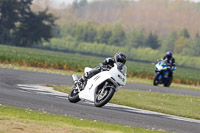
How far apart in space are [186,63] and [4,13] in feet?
170

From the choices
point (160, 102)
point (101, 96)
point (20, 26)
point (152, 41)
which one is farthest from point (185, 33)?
point (101, 96)

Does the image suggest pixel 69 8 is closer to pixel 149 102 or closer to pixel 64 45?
pixel 64 45

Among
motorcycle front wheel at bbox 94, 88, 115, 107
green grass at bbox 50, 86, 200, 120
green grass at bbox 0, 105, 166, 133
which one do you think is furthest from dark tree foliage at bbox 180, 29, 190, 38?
green grass at bbox 0, 105, 166, 133

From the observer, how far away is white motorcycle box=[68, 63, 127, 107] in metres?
14.1

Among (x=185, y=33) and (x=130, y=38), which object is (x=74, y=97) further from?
(x=185, y=33)

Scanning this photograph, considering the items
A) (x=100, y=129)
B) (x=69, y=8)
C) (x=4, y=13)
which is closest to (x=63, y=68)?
(x=100, y=129)

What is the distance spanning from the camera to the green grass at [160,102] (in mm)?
17359

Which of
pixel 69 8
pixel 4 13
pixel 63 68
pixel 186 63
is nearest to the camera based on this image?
pixel 63 68

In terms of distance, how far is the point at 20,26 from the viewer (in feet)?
312

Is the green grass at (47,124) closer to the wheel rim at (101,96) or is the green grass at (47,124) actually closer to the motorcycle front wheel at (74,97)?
the wheel rim at (101,96)

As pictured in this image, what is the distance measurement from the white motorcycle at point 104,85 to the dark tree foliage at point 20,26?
261ft

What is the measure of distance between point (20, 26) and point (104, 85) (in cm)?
8254

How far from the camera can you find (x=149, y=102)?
19234mm

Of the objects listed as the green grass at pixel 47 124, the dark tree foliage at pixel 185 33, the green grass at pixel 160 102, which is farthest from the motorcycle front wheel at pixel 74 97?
the dark tree foliage at pixel 185 33
